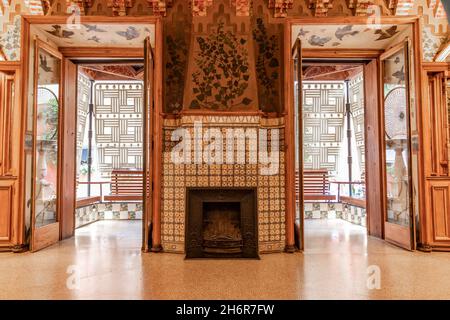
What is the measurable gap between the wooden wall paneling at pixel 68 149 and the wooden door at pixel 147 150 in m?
1.58

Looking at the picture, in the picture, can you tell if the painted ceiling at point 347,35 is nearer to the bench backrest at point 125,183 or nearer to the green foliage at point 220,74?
the green foliage at point 220,74

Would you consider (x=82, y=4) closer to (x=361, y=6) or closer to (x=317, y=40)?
(x=317, y=40)

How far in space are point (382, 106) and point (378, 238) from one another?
204 cm

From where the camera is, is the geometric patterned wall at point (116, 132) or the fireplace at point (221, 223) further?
the geometric patterned wall at point (116, 132)

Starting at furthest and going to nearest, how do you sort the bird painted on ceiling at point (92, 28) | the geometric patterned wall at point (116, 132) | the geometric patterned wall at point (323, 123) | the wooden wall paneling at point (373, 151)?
the geometric patterned wall at point (116, 132) → the geometric patterned wall at point (323, 123) → the wooden wall paneling at point (373, 151) → the bird painted on ceiling at point (92, 28)

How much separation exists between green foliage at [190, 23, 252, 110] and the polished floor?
197 centimetres

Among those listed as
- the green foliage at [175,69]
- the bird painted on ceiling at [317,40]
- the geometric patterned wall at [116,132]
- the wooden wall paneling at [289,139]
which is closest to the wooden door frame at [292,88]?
the wooden wall paneling at [289,139]

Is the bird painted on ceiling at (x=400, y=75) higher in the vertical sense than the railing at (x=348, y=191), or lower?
higher

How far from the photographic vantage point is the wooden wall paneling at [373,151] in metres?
5.06

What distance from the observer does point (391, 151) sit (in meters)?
4.79

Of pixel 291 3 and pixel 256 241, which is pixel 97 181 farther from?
pixel 291 3

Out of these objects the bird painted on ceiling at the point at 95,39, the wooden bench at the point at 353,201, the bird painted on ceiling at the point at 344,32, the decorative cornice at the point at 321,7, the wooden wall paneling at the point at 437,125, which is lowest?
the wooden bench at the point at 353,201

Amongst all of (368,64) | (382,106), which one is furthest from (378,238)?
(368,64)

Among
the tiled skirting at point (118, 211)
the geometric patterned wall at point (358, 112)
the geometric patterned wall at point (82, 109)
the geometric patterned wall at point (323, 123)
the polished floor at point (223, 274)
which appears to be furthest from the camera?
the geometric patterned wall at point (323, 123)
